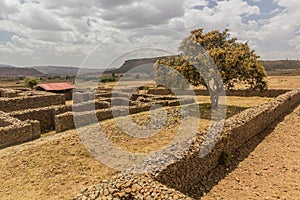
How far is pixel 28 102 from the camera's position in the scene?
2102cm

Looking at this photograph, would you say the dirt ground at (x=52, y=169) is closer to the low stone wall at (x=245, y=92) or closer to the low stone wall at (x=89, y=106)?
the low stone wall at (x=89, y=106)

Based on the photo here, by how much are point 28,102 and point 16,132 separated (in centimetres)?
1006

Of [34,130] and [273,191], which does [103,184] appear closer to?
[273,191]

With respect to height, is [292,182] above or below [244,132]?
below

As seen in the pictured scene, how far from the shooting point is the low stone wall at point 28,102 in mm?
19828

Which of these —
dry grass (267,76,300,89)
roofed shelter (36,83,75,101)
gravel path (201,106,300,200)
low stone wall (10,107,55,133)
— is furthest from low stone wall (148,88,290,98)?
low stone wall (10,107,55,133)

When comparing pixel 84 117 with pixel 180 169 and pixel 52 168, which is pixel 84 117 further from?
pixel 180 169

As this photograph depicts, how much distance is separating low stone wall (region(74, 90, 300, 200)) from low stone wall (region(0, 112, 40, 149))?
7893 millimetres

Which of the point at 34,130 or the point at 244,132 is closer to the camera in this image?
the point at 244,132

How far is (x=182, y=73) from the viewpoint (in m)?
19.0

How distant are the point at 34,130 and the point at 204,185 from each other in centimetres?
929

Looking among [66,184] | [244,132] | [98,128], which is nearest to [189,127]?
[244,132]

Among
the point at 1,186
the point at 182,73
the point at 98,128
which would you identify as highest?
the point at 182,73

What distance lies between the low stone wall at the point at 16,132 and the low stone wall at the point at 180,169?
7.89 meters
